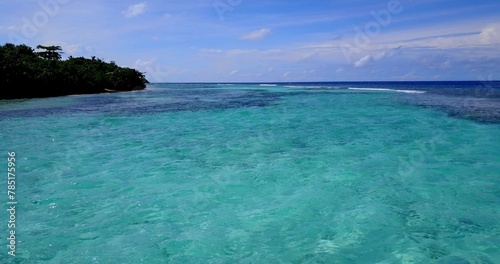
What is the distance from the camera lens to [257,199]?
26.1ft

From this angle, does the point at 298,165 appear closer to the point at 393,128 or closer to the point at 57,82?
the point at 393,128

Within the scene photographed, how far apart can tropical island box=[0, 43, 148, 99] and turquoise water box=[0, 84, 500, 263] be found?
35345 mm

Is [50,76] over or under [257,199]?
over

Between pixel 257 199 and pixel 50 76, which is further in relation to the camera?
pixel 50 76

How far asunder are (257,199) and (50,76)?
5150cm

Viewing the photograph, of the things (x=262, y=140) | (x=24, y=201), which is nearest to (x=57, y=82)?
(x=262, y=140)

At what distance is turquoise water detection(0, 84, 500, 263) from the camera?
5.56 metres

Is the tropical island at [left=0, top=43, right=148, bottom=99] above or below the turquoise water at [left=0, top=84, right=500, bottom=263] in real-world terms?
above

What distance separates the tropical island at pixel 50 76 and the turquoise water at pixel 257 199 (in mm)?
35345

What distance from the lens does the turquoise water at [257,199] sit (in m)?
5.56

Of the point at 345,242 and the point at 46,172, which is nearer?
the point at 345,242

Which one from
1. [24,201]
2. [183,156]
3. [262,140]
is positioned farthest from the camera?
[262,140]

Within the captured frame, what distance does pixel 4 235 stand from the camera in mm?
5977

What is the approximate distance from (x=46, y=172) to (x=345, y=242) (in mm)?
8414
